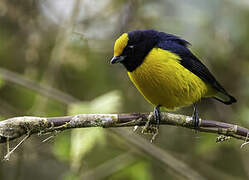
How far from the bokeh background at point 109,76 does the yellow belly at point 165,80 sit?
2.20ft

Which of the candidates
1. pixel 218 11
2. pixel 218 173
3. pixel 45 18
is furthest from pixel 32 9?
pixel 218 173

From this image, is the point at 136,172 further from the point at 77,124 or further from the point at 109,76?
the point at 77,124

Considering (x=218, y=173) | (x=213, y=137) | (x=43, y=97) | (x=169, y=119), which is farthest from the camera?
(x=218, y=173)

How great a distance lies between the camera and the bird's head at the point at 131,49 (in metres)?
3.73

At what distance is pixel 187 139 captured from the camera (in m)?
5.69

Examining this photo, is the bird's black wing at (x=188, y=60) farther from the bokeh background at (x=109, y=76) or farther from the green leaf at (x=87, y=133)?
the green leaf at (x=87, y=133)

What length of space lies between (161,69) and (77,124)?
1390 mm

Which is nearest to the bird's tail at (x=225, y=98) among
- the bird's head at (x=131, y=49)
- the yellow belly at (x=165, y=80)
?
the yellow belly at (x=165, y=80)

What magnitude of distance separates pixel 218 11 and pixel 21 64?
110 inches

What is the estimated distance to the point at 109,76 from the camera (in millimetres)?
5785

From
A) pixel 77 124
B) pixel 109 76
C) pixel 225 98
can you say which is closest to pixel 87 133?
pixel 77 124

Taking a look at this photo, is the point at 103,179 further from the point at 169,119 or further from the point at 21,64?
the point at 169,119

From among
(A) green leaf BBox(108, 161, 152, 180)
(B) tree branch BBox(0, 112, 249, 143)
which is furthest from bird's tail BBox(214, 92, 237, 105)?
(B) tree branch BBox(0, 112, 249, 143)

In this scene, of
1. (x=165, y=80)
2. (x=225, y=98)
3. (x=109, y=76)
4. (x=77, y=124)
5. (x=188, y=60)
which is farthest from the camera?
(x=109, y=76)
